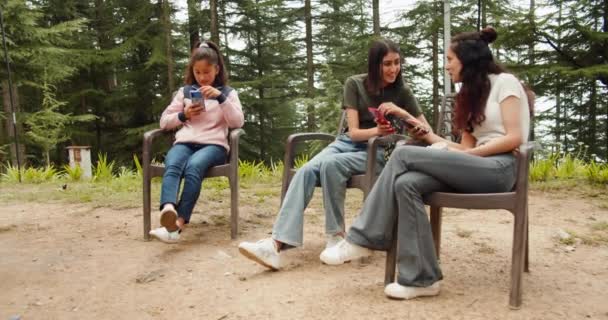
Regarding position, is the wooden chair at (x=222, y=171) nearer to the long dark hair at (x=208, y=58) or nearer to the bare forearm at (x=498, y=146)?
the long dark hair at (x=208, y=58)

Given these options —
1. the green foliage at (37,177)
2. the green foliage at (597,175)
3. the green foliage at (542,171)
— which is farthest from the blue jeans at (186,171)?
the green foliage at (37,177)

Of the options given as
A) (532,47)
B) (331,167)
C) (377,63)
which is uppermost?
(532,47)

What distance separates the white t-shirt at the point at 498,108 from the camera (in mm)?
1929

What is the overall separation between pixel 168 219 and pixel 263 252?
60 cm

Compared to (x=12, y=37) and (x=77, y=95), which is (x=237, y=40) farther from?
(x=12, y=37)

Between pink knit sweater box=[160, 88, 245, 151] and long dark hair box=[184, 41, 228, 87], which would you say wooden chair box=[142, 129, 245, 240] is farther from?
long dark hair box=[184, 41, 228, 87]

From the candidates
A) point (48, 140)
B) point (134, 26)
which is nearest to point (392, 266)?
point (48, 140)

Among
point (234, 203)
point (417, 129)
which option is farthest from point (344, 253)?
point (234, 203)

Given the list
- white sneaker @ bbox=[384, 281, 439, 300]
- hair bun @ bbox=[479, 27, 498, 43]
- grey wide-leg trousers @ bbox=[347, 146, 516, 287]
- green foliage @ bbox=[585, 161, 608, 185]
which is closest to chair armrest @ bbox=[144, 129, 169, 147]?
grey wide-leg trousers @ bbox=[347, 146, 516, 287]

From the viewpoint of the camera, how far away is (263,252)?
7.45 ft

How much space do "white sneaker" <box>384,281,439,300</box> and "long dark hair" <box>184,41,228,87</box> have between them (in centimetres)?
180

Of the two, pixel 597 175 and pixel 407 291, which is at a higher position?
pixel 597 175

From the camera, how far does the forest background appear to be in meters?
7.77

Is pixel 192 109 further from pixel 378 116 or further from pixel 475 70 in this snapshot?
pixel 475 70
